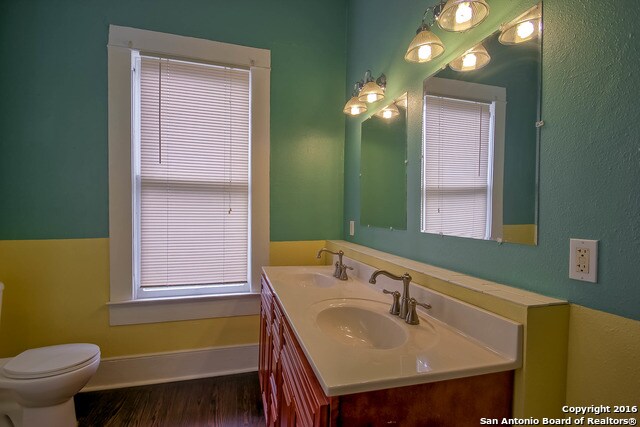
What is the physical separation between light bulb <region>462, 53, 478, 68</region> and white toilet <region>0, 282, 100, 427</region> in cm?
229

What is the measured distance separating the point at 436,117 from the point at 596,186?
720mm

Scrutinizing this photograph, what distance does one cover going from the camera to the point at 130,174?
190 cm

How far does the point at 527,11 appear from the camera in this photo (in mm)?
887

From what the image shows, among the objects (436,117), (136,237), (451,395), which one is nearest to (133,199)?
(136,237)

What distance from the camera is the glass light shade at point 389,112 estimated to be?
1616 mm

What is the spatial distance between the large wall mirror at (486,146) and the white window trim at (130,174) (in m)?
1.22

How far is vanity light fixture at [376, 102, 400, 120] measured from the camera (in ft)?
5.30

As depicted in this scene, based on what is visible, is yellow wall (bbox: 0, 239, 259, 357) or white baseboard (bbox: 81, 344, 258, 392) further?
white baseboard (bbox: 81, 344, 258, 392)

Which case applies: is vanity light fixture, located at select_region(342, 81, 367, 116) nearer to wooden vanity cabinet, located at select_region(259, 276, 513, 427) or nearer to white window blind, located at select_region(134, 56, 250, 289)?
white window blind, located at select_region(134, 56, 250, 289)

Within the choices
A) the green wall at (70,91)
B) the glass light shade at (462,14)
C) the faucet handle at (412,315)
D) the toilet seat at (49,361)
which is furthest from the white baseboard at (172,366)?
the glass light shade at (462,14)

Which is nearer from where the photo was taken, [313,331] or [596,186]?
[596,186]

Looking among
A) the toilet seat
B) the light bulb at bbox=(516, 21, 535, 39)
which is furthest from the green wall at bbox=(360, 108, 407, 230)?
the toilet seat

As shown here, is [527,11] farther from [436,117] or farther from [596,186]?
[596,186]

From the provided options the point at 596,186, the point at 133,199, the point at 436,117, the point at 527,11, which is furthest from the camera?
the point at 133,199
